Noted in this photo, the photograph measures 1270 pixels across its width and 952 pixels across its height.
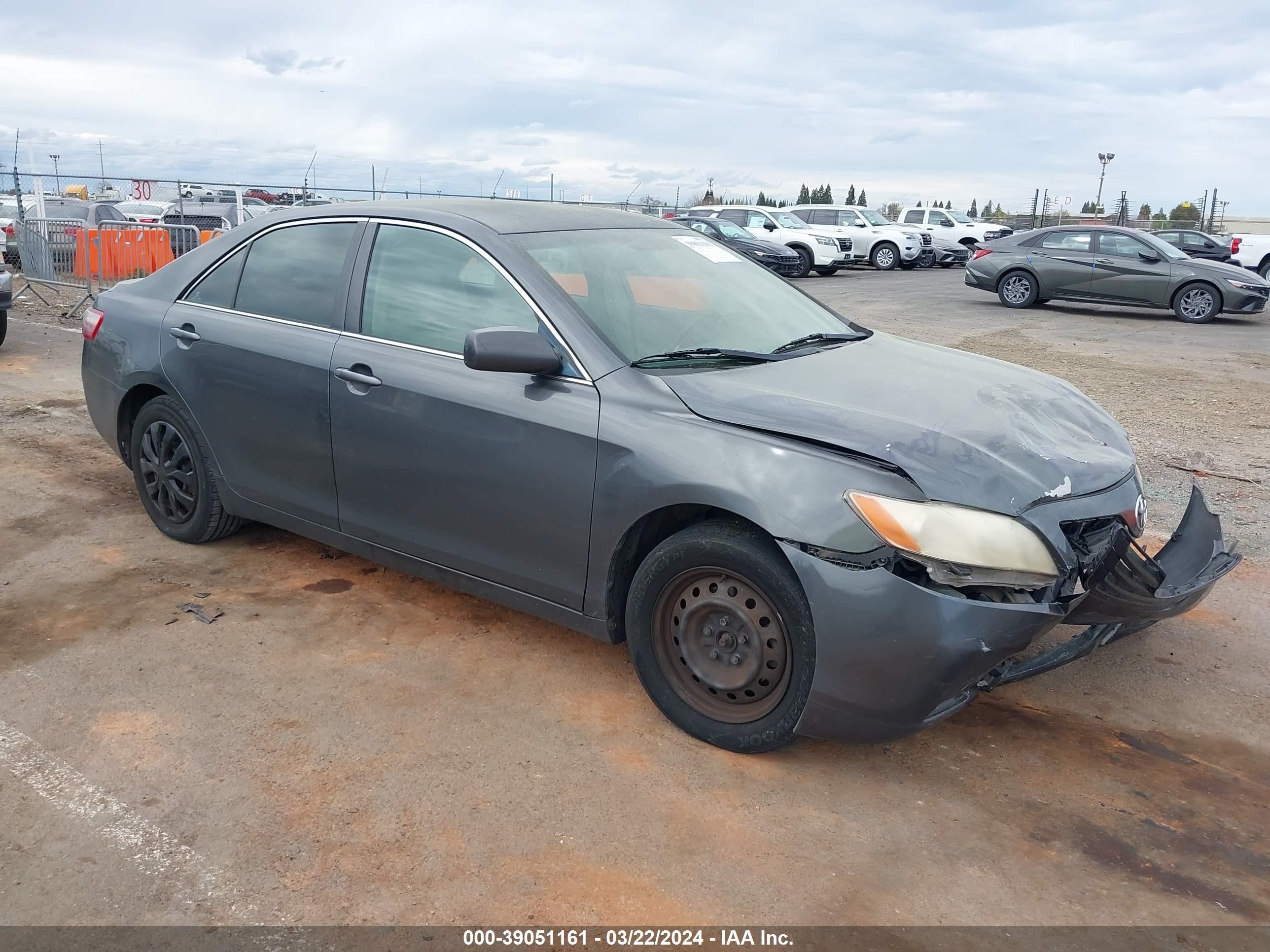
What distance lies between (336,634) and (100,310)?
2269 millimetres

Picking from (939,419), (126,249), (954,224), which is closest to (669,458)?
(939,419)

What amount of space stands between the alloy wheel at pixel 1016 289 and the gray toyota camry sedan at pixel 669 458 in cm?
1492

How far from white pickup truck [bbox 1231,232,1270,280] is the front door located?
82.4 feet

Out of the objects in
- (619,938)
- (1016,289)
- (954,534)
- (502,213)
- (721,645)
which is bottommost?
(619,938)

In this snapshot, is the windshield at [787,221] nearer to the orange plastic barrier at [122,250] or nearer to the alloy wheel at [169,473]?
the orange plastic barrier at [122,250]

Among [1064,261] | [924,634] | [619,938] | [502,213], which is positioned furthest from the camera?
[1064,261]

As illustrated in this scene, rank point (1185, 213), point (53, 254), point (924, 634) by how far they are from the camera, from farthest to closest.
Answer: point (1185, 213)
point (53, 254)
point (924, 634)

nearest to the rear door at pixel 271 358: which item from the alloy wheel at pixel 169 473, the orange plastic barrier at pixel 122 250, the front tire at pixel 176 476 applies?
the front tire at pixel 176 476

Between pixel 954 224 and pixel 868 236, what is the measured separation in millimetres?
7312

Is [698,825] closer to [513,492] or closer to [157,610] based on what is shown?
[513,492]

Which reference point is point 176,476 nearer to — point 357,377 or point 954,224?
point 357,377

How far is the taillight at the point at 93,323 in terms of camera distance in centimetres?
515

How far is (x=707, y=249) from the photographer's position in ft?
15.0

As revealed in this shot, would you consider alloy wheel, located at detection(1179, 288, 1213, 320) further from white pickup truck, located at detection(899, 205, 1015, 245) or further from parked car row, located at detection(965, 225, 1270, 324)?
white pickup truck, located at detection(899, 205, 1015, 245)
